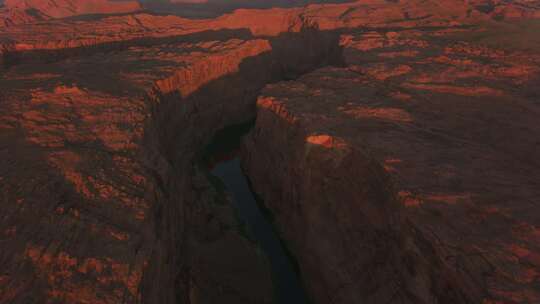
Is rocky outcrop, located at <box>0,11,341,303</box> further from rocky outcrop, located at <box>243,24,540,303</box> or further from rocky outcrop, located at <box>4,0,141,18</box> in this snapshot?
rocky outcrop, located at <box>4,0,141,18</box>

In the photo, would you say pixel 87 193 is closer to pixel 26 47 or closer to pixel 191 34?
pixel 26 47

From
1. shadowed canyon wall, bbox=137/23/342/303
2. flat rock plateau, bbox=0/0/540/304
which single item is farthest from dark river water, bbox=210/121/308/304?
shadowed canyon wall, bbox=137/23/342/303

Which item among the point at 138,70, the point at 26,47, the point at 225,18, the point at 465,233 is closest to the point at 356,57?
the point at 138,70

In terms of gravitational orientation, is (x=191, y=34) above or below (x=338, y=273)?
above

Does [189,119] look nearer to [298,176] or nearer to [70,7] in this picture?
[298,176]

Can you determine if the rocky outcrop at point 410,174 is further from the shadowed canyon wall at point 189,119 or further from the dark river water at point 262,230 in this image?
the shadowed canyon wall at point 189,119

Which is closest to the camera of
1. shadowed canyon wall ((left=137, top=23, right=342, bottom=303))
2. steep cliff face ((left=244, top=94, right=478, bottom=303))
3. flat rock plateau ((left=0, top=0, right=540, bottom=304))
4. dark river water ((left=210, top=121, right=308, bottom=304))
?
flat rock plateau ((left=0, top=0, right=540, bottom=304))

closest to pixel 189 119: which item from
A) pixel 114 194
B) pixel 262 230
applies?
pixel 262 230
